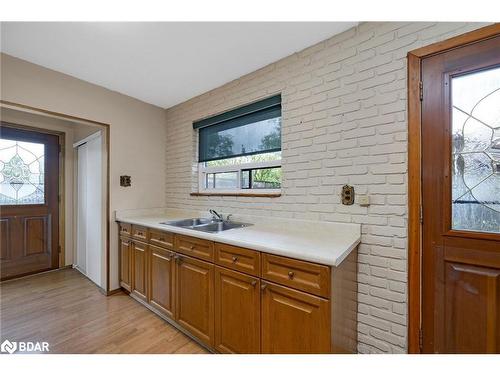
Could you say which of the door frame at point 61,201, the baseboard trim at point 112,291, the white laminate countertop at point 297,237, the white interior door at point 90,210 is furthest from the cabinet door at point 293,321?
the door frame at point 61,201

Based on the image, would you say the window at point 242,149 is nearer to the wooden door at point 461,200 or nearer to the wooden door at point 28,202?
the wooden door at point 461,200

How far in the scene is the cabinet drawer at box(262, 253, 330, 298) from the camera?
1.16m

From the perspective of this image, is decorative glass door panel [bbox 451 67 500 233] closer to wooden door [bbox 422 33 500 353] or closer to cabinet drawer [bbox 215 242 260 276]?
wooden door [bbox 422 33 500 353]

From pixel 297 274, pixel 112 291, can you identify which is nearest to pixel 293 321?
pixel 297 274

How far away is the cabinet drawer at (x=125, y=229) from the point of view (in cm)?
255

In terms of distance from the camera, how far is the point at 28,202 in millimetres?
3145

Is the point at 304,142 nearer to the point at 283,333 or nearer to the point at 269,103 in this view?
the point at 269,103

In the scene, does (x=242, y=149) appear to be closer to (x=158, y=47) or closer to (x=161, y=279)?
(x=158, y=47)

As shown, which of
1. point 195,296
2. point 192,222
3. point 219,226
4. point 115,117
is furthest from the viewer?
point 115,117

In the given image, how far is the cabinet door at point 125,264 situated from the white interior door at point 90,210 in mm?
254

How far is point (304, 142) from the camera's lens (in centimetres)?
188

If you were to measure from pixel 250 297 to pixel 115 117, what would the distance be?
103 inches

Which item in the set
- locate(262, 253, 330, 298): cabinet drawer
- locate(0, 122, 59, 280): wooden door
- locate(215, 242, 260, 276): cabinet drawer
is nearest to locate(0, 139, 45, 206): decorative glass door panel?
locate(0, 122, 59, 280): wooden door
